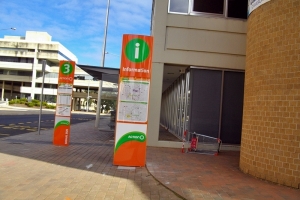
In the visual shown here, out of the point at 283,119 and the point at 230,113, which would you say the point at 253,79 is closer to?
the point at 283,119

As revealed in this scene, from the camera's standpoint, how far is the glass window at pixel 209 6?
1206 cm

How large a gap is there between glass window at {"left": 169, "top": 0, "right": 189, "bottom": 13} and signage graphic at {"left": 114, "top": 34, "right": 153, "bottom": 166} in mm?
4811

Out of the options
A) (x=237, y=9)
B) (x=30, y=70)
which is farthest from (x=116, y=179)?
(x=30, y=70)

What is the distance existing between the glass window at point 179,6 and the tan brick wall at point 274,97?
15.3 feet

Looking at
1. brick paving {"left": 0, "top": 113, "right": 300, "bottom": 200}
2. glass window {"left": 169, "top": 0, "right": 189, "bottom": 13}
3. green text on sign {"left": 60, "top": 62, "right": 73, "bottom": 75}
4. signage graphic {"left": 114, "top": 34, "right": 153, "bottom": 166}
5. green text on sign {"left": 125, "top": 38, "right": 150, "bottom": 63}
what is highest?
glass window {"left": 169, "top": 0, "right": 189, "bottom": 13}

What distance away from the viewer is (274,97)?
676 cm

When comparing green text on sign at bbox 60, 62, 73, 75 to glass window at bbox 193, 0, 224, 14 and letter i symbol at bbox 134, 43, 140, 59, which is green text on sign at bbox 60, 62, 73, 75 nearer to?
letter i symbol at bbox 134, 43, 140, 59

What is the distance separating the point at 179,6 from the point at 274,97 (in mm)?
6615

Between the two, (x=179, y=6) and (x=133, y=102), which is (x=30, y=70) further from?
(x=133, y=102)

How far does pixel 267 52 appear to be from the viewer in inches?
280

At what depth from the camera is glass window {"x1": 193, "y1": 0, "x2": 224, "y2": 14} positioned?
39.6 ft

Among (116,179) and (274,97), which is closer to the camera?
(116,179)

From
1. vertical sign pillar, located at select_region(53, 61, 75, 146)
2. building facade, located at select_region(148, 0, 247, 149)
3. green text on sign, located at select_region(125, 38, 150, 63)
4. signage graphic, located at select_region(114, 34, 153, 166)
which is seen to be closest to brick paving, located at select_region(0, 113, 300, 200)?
signage graphic, located at select_region(114, 34, 153, 166)

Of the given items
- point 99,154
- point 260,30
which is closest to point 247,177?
point 260,30
